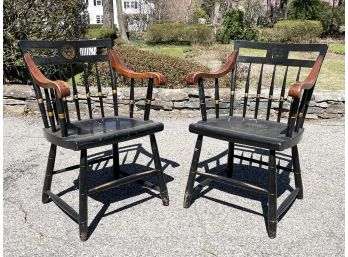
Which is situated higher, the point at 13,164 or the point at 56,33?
the point at 56,33

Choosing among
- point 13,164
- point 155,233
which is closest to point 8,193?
A: point 13,164

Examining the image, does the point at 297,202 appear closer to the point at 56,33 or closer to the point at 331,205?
the point at 331,205

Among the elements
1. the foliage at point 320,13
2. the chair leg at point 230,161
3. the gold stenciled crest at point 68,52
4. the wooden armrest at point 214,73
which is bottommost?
the chair leg at point 230,161

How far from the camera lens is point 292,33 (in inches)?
552

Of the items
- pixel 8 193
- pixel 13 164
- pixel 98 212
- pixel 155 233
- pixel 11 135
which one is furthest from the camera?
pixel 11 135

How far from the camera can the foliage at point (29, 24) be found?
210 inches

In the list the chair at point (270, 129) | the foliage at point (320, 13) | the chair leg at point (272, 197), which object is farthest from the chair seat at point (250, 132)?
the foliage at point (320, 13)

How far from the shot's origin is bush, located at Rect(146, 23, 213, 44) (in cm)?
1330

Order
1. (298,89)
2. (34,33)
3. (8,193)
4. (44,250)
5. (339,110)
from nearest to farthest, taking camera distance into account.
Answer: (298,89) → (44,250) → (8,193) → (339,110) → (34,33)

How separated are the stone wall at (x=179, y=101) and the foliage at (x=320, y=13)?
1338cm

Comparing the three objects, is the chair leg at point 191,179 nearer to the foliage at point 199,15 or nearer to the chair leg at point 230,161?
the chair leg at point 230,161

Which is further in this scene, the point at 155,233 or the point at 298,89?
the point at 155,233

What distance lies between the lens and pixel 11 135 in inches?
159

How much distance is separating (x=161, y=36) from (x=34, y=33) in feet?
29.3
